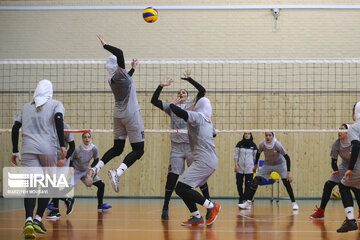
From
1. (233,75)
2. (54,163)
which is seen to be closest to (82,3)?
(233,75)

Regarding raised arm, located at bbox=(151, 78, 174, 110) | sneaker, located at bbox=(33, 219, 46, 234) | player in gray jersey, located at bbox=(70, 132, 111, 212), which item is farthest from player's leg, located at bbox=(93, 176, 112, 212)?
sneaker, located at bbox=(33, 219, 46, 234)

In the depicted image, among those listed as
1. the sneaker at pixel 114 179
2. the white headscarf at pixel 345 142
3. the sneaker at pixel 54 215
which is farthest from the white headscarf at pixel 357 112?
the sneaker at pixel 54 215

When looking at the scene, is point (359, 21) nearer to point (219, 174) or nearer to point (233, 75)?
point (233, 75)

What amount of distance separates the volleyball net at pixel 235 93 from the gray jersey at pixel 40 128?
818 centimetres

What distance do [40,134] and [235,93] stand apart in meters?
9.29

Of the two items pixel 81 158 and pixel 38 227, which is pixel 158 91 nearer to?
pixel 38 227

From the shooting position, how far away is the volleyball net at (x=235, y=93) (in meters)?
14.6

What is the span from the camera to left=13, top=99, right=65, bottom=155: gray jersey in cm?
617

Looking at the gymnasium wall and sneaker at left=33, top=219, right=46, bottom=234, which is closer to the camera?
sneaker at left=33, top=219, right=46, bottom=234

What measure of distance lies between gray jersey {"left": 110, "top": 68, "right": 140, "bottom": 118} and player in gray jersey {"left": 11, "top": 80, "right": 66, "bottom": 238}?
35.9 inches

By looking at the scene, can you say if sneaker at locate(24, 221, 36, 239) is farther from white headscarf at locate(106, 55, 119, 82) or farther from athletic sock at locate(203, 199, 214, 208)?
athletic sock at locate(203, 199, 214, 208)

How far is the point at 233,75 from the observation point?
49.0 ft

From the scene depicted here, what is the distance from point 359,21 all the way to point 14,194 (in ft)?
39.6

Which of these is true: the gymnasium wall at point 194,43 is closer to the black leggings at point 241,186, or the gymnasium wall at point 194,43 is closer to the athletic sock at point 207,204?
the black leggings at point 241,186
